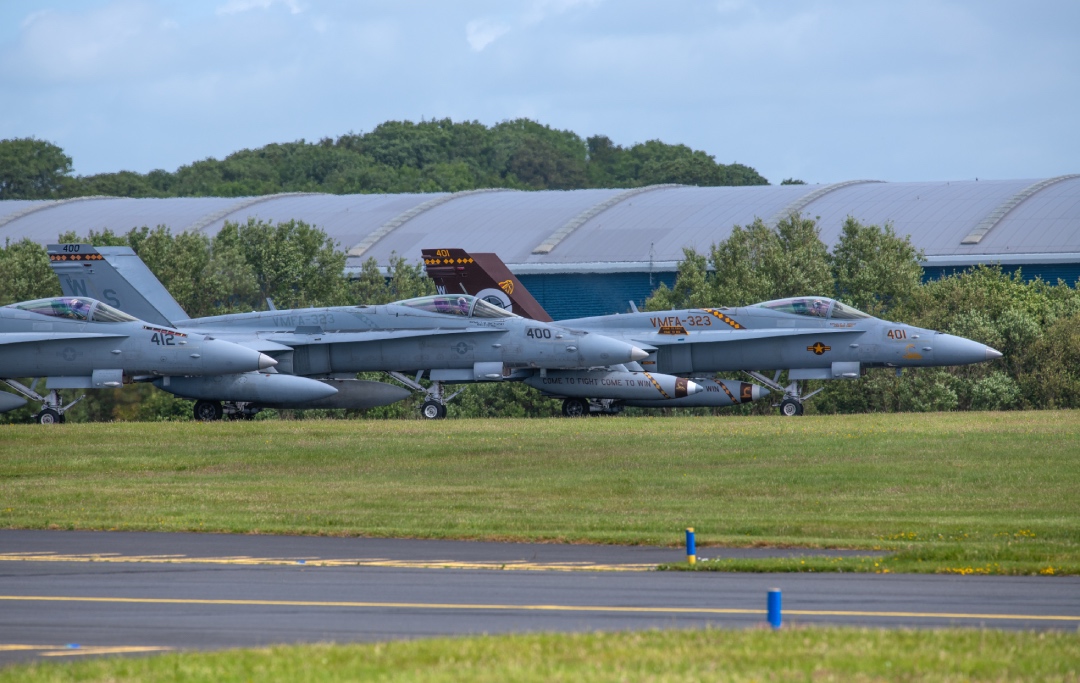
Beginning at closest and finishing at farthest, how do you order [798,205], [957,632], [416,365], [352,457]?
[957,632], [352,457], [416,365], [798,205]

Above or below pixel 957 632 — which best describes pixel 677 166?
above

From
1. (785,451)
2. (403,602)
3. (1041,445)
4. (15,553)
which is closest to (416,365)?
(785,451)

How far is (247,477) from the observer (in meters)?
21.7

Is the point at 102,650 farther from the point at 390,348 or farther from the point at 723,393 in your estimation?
the point at 723,393

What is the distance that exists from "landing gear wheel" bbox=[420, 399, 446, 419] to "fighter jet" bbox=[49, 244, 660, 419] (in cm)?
3

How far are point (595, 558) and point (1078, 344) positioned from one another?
92.3ft

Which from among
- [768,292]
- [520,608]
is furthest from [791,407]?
[520,608]

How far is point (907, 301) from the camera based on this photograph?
140ft

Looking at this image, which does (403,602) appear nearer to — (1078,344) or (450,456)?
(450,456)

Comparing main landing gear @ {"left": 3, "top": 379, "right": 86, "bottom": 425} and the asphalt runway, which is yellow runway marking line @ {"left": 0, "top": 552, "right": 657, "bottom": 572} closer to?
the asphalt runway

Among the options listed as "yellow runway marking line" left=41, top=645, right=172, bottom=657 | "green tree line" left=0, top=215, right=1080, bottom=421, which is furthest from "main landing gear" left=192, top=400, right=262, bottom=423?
"yellow runway marking line" left=41, top=645, right=172, bottom=657

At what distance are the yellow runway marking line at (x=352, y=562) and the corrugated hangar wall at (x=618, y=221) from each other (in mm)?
35917

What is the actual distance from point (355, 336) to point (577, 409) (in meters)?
5.33

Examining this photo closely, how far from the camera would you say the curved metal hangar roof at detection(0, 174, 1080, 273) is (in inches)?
1911
